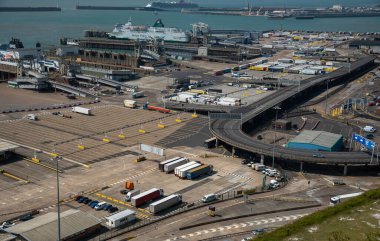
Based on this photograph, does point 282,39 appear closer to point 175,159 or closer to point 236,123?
point 236,123

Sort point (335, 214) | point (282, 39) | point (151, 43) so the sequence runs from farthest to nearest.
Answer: point (282, 39) < point (151, 43) < point (335, 214)

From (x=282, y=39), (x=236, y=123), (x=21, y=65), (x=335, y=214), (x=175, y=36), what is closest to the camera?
(x=335, y=214)

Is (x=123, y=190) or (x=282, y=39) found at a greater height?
(x=282, y=39)

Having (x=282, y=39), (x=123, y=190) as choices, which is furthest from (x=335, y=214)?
(x=282, y=39)

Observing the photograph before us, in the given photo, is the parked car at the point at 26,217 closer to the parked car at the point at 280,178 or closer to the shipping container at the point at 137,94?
the parked car at the point at 280,178

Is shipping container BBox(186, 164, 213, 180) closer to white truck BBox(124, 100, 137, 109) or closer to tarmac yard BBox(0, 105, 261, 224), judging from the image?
tarmac yard BBox(0, 105, 261, 224)

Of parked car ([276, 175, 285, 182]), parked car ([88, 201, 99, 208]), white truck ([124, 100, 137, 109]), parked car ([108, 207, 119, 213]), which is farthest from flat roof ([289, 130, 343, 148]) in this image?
white truck ([124, 100, 137, 109])

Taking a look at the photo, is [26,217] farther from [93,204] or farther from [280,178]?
[280,178]
